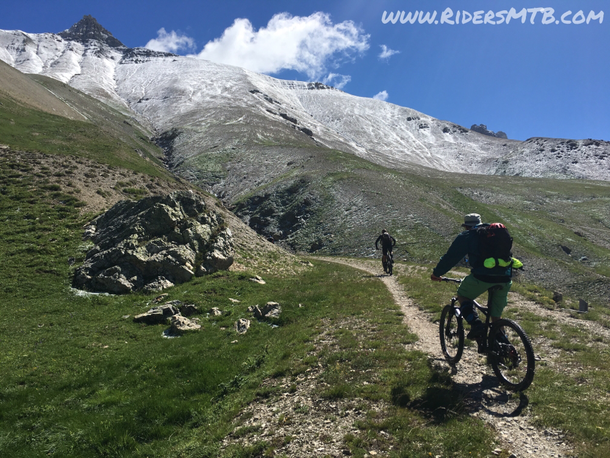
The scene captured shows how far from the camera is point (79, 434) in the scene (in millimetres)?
7492

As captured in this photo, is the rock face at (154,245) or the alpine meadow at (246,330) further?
the rock face at (154,245)

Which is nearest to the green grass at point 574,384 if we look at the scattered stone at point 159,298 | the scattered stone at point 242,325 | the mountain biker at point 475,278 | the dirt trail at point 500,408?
the dirt trail at point 500,408

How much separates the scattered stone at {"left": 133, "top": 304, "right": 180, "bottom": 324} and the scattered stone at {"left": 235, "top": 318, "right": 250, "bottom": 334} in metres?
3.75

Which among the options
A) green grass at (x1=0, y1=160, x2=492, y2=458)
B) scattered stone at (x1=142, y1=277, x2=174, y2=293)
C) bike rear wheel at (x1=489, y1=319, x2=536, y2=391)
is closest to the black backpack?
bike rear wheel at (x1=489, y1=319, x2=536, y2=391)

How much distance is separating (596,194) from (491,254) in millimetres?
105418

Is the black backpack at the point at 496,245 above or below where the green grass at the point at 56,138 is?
below

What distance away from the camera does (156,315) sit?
15664mm

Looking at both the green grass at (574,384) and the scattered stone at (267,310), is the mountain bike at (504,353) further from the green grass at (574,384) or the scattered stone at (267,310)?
the scattered stone at (267,310)

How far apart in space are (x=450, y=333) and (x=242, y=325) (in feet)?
30.1

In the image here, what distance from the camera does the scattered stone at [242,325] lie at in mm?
14127

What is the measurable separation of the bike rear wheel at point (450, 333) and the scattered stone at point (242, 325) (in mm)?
8557

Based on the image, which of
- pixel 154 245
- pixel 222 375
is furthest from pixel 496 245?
pixel 154 245

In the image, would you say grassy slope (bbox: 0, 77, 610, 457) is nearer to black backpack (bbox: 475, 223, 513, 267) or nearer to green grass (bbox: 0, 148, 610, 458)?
green grass (bbox: 0, 148, 610, 458)

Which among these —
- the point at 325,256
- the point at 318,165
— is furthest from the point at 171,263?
the point at 318,165
